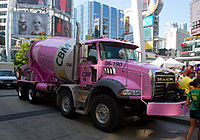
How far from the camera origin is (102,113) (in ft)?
18.8

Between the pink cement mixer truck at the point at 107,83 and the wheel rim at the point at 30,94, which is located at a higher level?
the pink cement mixer truck at the point at 107,83

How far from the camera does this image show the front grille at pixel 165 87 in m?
5.34

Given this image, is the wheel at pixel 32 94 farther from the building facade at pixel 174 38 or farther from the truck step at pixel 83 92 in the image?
the building facade at pixel 174 38

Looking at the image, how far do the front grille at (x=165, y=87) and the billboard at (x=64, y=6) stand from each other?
71617mm

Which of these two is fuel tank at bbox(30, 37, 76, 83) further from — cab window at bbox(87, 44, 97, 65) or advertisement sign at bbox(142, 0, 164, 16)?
advertisement sign at bbox(142, 0, 164, 16)

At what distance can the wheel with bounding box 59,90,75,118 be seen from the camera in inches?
270

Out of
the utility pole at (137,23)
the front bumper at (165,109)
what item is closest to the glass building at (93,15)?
the utility pole at (137,23)

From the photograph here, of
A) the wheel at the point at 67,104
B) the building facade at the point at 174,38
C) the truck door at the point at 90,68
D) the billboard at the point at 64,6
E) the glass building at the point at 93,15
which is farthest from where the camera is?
the building facade at the point at 174,38

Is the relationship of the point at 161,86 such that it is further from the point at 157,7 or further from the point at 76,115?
the point at 157,7

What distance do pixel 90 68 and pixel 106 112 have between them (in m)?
1.72

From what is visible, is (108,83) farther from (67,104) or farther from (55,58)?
(55,58)

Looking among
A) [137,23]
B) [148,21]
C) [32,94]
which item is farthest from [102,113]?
[148,21]

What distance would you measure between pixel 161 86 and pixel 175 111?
3.03 ft

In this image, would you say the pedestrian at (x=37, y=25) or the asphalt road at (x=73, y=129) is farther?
A: the pedestrian at (x=37, y=25)
